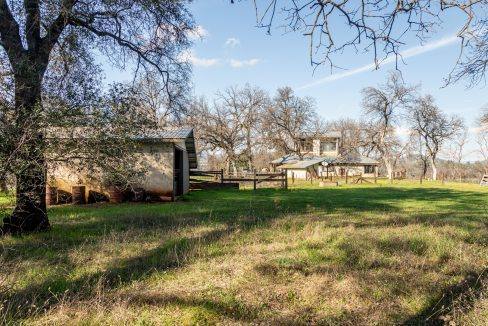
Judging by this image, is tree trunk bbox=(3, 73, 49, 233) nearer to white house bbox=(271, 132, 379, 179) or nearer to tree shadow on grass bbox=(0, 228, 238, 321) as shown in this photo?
tree shadow on grass bbox=(0, 228, 238, 321)

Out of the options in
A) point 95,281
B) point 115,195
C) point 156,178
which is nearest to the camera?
point 95,281

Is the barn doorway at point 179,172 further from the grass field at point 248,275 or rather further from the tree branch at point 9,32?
the tree branch at point 9,32

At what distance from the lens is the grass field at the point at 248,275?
4797 millimetres

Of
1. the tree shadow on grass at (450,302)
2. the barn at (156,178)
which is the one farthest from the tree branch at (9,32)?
the tree shadow on grass at (450,302)

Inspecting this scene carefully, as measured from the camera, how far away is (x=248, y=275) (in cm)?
609

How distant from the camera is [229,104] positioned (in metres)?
54.9

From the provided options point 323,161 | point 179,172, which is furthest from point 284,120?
point 179,172

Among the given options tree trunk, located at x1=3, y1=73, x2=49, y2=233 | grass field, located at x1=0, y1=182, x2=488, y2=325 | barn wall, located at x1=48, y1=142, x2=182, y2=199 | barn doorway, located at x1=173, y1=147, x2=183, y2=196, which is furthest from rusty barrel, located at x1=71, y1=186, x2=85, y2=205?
tree trunk, located at x1=3, y1=73, x2=49, y2=233

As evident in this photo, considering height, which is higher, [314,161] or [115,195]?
[314,161]

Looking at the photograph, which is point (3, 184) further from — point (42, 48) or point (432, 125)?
point (432, 125)

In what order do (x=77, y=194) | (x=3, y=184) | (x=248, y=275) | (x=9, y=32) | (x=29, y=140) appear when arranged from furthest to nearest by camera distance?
(x=77, y=194)
(x=9, y=32)
(x=3, y=184)
(x=29, y=140)
(x=248, y=275)

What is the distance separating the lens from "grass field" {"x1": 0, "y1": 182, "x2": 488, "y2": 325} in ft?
15.7

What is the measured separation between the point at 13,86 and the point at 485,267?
988 cm

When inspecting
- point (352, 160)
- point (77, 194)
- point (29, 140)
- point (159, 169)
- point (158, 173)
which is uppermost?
point (352, 160)
